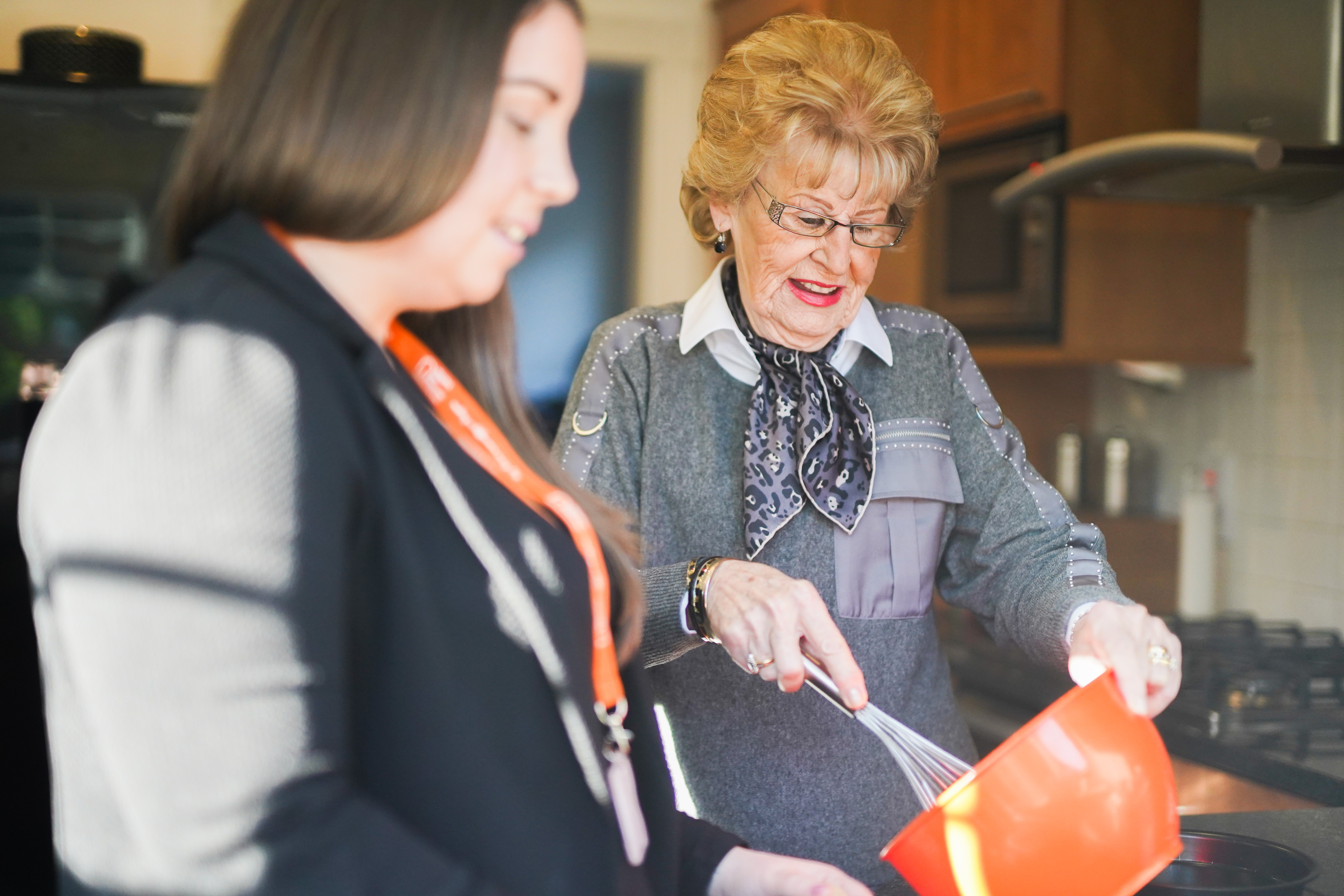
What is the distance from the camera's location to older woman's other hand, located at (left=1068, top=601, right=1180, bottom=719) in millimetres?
836

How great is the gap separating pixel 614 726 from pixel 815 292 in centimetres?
62

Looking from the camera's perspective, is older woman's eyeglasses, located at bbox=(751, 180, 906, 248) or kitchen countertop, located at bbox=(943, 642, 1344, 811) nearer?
older woman's eyeglasses, located at bbox=(751, 180, 906, 248)

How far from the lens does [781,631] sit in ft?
2.84

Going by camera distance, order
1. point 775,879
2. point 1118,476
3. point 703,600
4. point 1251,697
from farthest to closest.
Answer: point 1118,476 → point 1251,697 → point 703,600 → point 775,879

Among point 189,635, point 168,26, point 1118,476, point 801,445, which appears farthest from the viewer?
point 168,26

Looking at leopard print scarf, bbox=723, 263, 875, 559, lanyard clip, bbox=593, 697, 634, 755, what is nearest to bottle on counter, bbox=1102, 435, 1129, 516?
leopard print scarf, bbox=723, 263, 875, 559

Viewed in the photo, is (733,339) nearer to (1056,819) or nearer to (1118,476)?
(1056,819)

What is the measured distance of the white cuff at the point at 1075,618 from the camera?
3.29ft

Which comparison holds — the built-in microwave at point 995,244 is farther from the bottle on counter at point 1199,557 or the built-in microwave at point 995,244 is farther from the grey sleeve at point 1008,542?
the grey sleeve at point 1008,542

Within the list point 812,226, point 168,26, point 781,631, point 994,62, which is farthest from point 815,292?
point 168,26

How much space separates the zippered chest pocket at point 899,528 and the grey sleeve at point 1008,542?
29mm

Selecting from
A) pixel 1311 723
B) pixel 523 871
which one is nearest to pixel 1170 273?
pixel 1311 723

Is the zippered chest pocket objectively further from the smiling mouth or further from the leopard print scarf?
the smiling mouth

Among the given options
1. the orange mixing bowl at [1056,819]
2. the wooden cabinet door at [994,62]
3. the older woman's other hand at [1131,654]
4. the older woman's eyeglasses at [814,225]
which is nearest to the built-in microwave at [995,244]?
the wooden cabinet door at [994,62]
